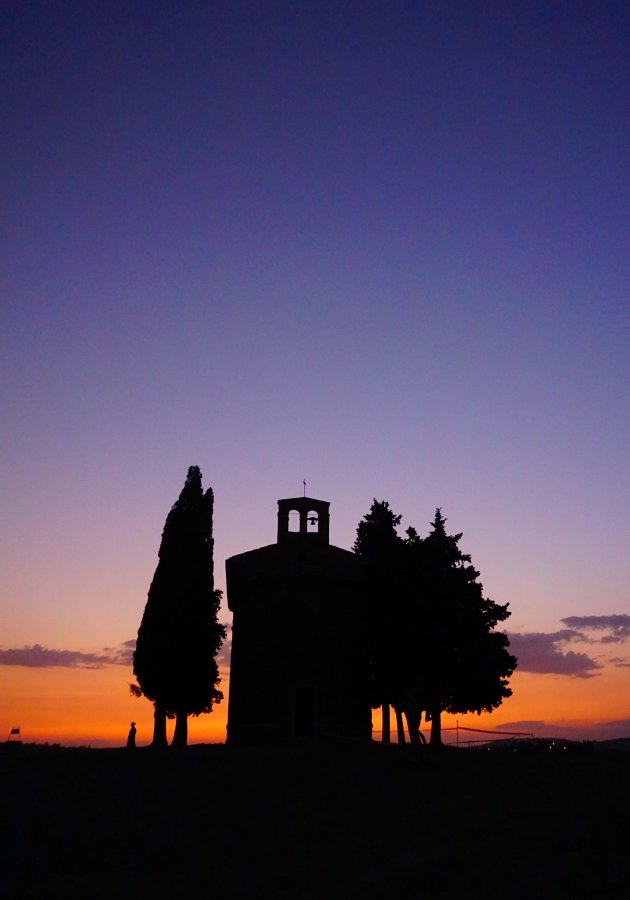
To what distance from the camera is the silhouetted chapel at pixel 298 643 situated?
1441 inches

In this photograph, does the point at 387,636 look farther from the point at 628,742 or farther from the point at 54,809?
the point at 628,742

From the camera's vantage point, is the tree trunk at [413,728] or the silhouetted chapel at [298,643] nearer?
the tree trunk at [413,728]

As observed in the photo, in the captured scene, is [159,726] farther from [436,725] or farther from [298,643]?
[436,725]

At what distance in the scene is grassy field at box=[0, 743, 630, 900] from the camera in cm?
1908

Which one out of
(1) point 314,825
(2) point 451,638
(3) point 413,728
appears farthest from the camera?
(2) point 451,638

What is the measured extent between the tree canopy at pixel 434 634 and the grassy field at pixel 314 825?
734 centimetres

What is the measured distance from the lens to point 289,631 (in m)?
37.5

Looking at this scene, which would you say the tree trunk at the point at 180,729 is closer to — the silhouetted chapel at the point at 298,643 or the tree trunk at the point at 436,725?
the silhouetted chapel at the point at 298,643

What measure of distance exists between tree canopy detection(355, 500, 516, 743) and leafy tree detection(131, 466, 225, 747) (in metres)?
8.14

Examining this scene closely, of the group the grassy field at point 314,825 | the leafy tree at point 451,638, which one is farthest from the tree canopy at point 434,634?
the grassy field at point 314,825

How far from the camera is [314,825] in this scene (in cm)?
2384

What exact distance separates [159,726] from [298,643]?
7438 mm

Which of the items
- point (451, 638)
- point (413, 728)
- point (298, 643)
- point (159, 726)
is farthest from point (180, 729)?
point (451, 638)

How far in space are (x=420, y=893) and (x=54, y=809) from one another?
12228 millimetres
